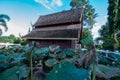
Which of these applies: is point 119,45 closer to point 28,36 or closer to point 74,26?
point 74,26

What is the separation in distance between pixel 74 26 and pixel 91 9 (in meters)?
21.7

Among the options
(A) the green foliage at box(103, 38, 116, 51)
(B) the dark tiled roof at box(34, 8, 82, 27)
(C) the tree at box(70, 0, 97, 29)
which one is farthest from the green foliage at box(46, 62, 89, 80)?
(C) the tree at box(70, 0, 97, 29)

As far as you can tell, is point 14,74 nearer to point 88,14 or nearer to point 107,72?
point 107,72

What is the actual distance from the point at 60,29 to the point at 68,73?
20.4 m

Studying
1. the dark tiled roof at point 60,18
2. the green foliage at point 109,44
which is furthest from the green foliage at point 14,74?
the green foliage at point 109,44

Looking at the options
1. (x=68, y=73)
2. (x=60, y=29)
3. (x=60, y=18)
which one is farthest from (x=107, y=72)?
(x=60, y=18)

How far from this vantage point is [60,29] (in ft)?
69.3

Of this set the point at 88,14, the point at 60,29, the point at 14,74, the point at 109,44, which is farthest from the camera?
the point at 88,14

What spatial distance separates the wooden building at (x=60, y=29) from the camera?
18.3 m

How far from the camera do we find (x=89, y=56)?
2.50 feet

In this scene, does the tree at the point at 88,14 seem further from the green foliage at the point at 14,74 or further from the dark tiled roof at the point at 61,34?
the green foliage at the point at 14,74

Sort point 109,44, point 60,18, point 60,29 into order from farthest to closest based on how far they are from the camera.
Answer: point 109,44 → point 60,18 → point 60,29

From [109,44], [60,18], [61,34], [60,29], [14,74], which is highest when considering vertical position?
[60,18]

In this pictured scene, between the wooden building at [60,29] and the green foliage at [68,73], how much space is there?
16085mm
